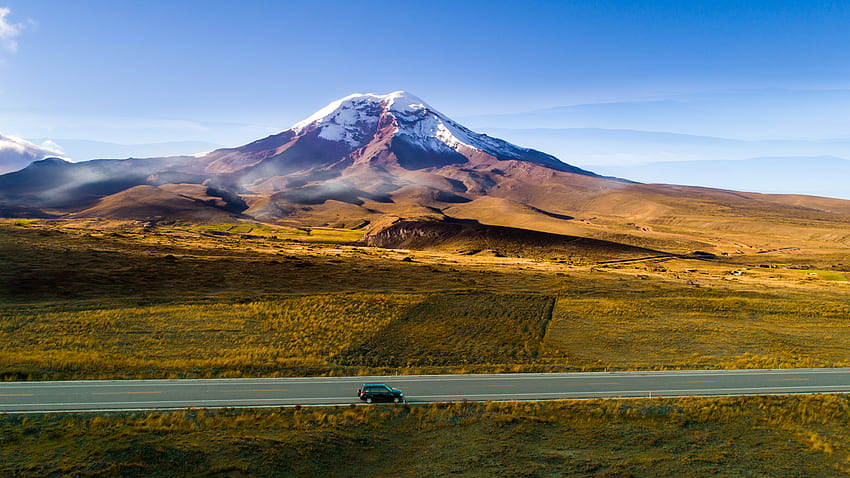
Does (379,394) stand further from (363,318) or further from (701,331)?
(701,331)

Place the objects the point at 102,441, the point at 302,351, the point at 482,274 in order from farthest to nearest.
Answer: the point at 482,274
the point at 302,351
the point at 102,441

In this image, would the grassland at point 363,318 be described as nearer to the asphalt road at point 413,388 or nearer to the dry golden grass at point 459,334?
the dry golden grass at point 459,334

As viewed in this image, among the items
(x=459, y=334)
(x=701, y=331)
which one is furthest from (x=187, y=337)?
(x=701, y=331)

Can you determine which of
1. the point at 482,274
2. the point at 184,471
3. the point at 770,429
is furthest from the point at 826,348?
the point at 184,471

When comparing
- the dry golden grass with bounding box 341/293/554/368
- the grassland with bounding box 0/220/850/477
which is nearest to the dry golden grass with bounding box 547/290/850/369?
the grassland with bounding box 0/220/850/477

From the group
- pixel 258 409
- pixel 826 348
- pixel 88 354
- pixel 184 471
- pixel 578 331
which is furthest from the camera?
pixel 578 331

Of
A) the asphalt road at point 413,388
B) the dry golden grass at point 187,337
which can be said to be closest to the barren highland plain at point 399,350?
the dry golden grass at point 187,337

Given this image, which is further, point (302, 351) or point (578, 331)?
point (578, 331)

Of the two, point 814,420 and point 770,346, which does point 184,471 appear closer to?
point 814,420
